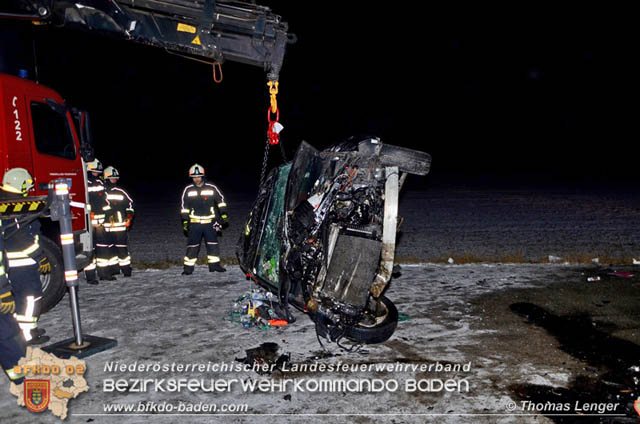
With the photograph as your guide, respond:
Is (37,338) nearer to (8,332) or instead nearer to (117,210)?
(8,332)

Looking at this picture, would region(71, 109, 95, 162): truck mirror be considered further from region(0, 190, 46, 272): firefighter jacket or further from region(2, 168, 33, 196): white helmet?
region(2, 168, 33, 196): white helmet

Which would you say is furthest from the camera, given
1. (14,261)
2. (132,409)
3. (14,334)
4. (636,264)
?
(636,264)

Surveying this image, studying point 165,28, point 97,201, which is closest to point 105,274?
point 97,201

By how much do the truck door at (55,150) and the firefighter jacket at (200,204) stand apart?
67.8 inches

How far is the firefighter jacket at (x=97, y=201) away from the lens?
777 centimetres

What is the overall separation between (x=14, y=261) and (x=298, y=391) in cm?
311

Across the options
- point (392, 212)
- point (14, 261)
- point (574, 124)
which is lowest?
point (14, 261)

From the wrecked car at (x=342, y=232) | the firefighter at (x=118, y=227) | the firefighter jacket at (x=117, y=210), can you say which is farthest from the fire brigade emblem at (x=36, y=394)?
the firefighter jacket at (x=117, y=210)

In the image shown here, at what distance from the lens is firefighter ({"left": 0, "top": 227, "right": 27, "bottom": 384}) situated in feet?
13.8

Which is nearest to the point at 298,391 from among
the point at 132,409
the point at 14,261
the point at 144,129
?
the point at 132,409

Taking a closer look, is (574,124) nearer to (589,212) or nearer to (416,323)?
(589,212)

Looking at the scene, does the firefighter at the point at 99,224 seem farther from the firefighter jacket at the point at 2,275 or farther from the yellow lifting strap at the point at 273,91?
the yellow lifting strap at the point at 273,91

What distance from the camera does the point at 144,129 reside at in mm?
45875

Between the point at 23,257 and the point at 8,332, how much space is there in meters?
0.89
